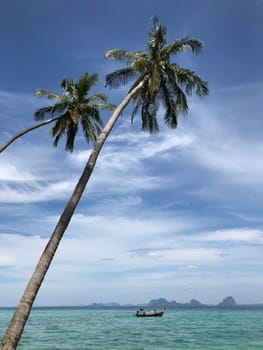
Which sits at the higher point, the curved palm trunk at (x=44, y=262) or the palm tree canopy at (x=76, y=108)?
the palm tree canopy at (x=76, y=108)

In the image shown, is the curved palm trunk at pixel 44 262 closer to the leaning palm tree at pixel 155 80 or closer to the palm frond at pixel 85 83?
the leaning palm tree at pixel 155 80

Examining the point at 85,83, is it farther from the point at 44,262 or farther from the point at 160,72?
the point at 44,262

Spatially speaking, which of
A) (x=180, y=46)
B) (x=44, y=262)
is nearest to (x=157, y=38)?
(x=180, y=46)

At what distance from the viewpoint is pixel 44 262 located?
39.3ft

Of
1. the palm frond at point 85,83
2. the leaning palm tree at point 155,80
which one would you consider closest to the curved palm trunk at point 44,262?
the leaning palm tree at point 155,80

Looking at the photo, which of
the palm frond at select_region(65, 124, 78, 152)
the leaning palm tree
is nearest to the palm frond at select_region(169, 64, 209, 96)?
the leaning palm tree

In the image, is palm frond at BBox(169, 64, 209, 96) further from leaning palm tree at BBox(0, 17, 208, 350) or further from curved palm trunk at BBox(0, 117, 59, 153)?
curved palm trunk at BBox(0, 117, 59, 153)

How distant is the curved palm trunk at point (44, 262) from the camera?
34.7 ft

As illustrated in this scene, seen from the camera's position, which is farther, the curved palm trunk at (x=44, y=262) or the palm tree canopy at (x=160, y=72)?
the palm tree canopy at (x=160, y=72)

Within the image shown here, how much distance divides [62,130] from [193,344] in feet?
83.6

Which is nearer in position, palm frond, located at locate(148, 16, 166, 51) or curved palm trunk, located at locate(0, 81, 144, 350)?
curved palm trunk, located at locate(0, 81, 144, 350)

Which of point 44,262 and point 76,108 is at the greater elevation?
point 76,108

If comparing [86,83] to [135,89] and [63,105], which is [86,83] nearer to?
[63,105]

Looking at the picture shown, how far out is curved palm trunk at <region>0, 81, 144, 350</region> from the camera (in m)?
10.6
